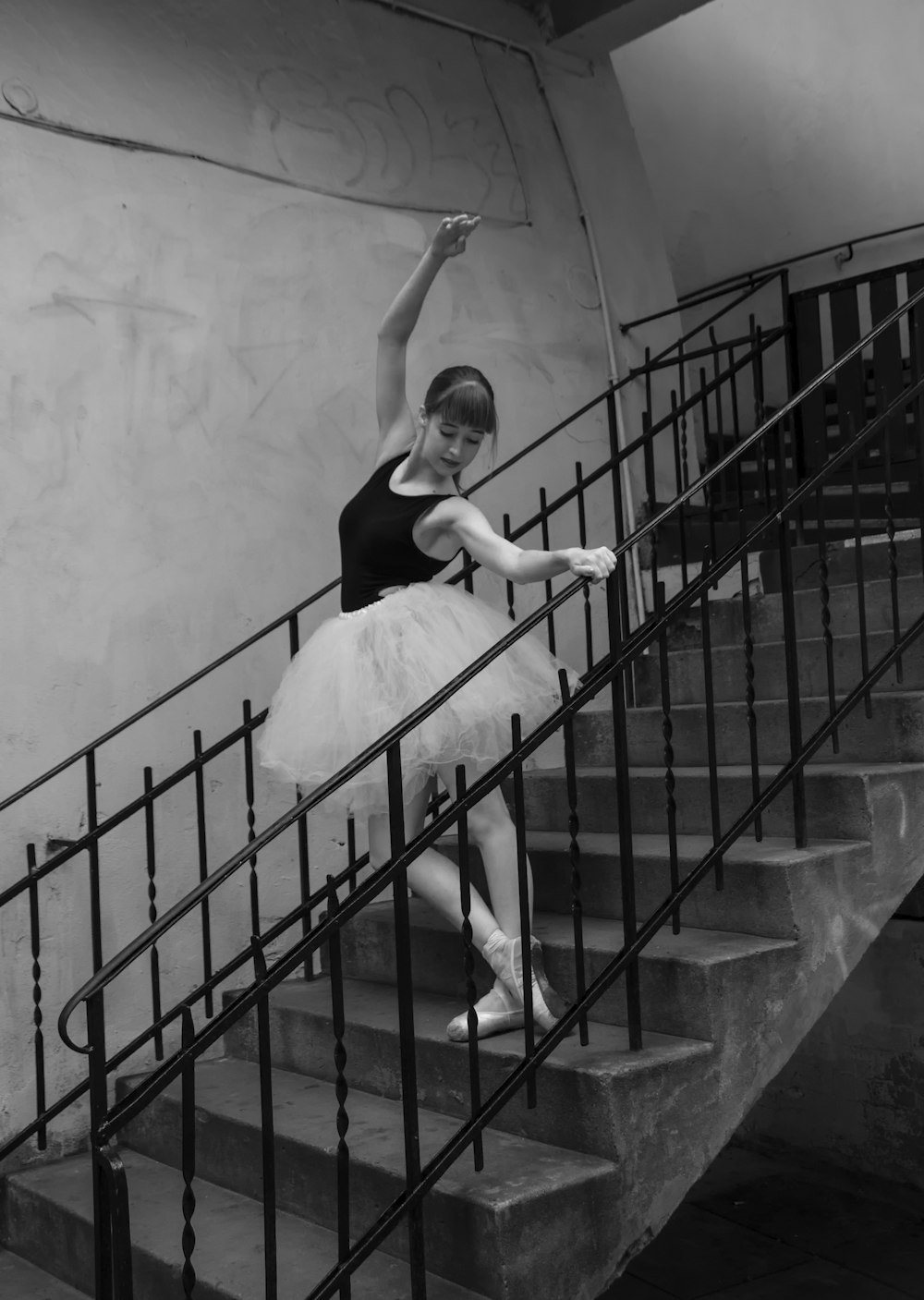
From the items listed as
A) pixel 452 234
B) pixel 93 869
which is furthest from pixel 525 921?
pixel 93 869

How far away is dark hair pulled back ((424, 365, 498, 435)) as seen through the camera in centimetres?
304

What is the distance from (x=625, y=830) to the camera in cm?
292

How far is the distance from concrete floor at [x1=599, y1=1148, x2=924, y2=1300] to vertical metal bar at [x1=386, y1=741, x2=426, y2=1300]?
7.41 feet

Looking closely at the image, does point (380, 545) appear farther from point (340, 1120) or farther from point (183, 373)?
point (183, 373)

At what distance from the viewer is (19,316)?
420cm

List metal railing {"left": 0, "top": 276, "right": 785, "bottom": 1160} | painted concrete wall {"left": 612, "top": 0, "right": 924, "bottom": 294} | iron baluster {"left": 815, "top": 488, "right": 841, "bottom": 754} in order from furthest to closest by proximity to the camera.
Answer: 1. painted concrete wall {"left": 612, "top": 0, "right": 924, "bottom": 294}
2. metal railing {"left": 0, "top": 276, "right": 785, "bottom": 1160}
3. iron baluster {"left": 815, "top": 488, "right": 841, "bottom": 754}

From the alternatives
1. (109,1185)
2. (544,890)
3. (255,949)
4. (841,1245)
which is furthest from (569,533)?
(109,1185)

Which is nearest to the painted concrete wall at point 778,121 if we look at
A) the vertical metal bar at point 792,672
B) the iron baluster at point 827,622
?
the iron baluster at point 827,622

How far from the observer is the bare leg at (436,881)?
301 centimetres

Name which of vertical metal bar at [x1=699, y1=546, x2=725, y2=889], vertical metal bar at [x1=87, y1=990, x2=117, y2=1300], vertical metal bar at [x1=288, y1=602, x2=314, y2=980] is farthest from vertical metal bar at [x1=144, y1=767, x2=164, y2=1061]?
vertical metal bar at [x1=699, y1=546, x2=725, y2=889]

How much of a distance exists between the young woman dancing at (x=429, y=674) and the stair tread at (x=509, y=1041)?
0.24ft

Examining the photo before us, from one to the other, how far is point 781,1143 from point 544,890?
287cm

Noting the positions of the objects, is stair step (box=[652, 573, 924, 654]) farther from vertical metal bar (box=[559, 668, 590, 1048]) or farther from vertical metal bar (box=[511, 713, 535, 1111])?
vertical metal bar (box=[511, 713, 535, 1111])

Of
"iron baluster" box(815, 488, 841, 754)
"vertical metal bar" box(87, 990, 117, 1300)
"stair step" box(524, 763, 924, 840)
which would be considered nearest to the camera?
"vertical metal bar" box(87, 990, 117, 1300)
